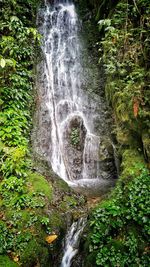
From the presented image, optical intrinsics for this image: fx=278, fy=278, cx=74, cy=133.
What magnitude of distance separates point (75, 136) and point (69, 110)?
1.15 meters

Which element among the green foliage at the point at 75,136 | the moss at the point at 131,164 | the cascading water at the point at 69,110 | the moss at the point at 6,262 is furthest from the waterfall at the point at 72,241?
the green foliage at the point at 75,136

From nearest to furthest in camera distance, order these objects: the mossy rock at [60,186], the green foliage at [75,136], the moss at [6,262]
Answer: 1. the moss at [6,262]
2. the mossy rock at [60,186]
3. the green foliage at [75,136]

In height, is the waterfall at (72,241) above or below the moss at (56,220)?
below

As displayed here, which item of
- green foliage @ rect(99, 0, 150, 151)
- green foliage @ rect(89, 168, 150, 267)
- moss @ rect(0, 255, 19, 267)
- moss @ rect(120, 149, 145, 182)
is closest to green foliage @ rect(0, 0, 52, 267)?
moss @ rect(0, 255, 19, 267)

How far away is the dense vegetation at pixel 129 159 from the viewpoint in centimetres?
464

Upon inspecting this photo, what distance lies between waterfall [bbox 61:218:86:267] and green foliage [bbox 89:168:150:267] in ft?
1.62

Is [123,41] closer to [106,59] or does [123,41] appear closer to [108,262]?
[106,59]

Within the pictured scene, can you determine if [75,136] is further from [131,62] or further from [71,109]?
[131,62]

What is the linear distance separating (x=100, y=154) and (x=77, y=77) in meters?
3.52

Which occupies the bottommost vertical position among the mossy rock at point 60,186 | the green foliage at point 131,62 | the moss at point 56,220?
the moss at point 56,220

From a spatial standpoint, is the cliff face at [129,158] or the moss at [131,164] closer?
the cliff face at [129,158]

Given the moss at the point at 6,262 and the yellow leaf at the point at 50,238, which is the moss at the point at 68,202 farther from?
the moss at the point at 6,262

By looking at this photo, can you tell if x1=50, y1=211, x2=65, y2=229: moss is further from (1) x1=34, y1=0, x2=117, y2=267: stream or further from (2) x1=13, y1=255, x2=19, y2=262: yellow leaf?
(1) x1=34, y1=0, x2=117, y2=267: stream

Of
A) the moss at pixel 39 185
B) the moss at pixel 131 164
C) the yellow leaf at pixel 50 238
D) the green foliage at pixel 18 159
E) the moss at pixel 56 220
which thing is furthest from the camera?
the moss at pixel 39 185
